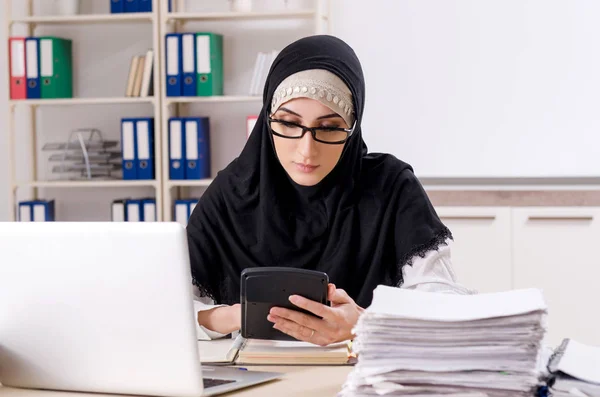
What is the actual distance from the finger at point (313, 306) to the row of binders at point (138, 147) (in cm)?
289

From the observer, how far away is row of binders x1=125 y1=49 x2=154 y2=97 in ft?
14.0

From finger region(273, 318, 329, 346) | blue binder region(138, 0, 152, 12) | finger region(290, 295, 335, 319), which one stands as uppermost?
blue binder region(138, 0, 152, 12)

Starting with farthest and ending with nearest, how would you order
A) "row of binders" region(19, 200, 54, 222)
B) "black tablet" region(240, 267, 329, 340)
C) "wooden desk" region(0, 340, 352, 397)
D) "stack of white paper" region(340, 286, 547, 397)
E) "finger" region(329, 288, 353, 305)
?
"row of binders" region(19, 200, 54, 222)
"finger" region(329, 288, 353, 305)
"black tablet" region(240, 267, 329, 340)
"wooden desk" region(0, 340, 352, 397)
"stack of white paper" region(340, 286, 547, 397)

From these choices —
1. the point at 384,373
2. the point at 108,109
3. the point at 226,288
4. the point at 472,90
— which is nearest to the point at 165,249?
the point at 384,373

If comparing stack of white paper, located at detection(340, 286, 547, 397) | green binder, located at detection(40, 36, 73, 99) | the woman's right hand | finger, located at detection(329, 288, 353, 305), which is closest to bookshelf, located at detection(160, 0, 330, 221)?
green binder, located at detection(40, 36, 73, 99)

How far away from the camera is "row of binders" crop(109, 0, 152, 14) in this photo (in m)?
4.29

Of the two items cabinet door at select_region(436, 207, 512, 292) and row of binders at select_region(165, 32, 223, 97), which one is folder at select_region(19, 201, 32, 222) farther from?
cabinet door at select_region(436, 207, 512, 292)

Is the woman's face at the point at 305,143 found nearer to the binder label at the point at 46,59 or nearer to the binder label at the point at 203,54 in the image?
the binder label at the point at 203,54

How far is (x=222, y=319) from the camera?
1.82 m

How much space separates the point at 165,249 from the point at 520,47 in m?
3.27

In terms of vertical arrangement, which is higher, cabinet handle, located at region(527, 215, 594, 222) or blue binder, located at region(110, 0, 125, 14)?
blue binder, located at region(110, 0, 125, 14)

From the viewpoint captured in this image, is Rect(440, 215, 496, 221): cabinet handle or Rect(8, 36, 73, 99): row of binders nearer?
Rect(440, 215, 496, 221): cabinet handle

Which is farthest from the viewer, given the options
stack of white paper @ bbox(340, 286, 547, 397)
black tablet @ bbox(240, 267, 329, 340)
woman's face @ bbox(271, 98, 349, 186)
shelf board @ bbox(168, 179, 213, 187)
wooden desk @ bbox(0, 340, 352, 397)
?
shelf board @ bbox(168, 179, 213, 187)

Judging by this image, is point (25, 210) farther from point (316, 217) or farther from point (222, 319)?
point (222, 319)
